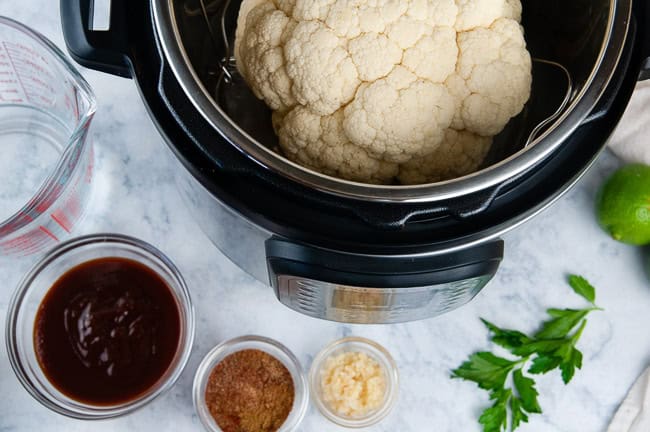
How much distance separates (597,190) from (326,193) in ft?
2.44

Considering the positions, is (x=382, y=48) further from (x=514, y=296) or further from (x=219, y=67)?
(x=514, y=296)

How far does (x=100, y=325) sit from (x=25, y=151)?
38 cm

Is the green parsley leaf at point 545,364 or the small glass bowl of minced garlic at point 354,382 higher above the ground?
the green parsley leaf at point 545,364

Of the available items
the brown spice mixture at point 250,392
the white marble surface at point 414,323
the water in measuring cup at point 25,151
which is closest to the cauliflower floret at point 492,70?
the white marble surface at point 414,323

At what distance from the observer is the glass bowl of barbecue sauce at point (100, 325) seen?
1.25 metres

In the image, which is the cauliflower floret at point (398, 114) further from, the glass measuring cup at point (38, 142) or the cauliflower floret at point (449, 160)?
the glass measuring cup at point (38, 142)

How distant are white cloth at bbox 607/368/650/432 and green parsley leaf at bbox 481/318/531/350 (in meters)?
0.22

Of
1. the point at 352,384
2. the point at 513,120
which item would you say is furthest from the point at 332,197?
the point at 352,384

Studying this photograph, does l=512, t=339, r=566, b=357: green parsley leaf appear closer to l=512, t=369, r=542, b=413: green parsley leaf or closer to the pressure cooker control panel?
l=512, t=369, r=542, b=413: green parsley leaf

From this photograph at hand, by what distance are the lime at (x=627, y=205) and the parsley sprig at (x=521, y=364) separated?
4.8 inches

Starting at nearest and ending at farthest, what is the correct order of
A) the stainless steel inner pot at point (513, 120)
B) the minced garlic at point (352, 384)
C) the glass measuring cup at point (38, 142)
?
1. the stainless steel inner pot at point (513, 120)
2. the glass measuring cup at point (38, 142)
3. the minced garlic at point (352, 384)

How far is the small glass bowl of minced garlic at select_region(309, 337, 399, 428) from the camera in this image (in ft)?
4.17

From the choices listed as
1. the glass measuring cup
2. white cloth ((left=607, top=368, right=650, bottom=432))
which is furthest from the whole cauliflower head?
white cloth ((left=607, top=368, right=650, bottom=432))

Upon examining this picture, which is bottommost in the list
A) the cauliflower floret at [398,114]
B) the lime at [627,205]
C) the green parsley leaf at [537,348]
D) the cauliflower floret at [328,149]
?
the green parsley leaf at [537,348]
